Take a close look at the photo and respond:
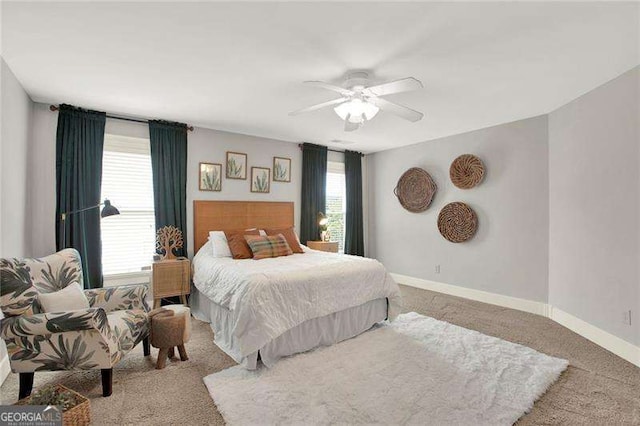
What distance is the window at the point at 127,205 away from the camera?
12.5 ft

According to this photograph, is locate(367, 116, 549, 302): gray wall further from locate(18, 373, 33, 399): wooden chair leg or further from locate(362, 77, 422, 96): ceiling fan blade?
locate(18, 373, 33, 399): wooden chair leg

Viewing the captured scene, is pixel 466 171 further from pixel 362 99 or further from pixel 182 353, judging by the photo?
pixel 182 353

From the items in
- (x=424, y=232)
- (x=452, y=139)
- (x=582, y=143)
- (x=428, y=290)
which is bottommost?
(x=428, y=290)

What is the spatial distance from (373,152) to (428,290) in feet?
9.23

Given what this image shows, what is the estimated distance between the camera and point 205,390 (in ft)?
7.39

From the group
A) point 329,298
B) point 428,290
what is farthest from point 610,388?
point 428,290

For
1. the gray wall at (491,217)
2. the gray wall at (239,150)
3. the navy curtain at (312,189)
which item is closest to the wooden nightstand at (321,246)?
the navy curtain at (312,189)

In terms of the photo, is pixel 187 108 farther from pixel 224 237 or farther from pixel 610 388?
pixel 610 388

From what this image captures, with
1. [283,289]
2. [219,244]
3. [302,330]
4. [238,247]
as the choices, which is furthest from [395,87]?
[219,244]

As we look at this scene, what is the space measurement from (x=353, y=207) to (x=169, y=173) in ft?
10.8

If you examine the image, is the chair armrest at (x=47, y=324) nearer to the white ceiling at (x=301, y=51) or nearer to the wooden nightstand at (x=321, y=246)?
→ the white ceiling at (x=301, y=51)

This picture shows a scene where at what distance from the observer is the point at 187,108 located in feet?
11.8

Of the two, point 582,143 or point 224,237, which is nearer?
point 582,143

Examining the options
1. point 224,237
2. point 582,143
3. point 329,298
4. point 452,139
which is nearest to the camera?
point 329,298
